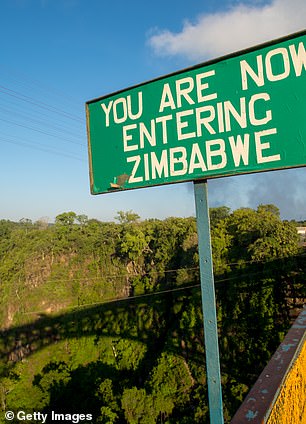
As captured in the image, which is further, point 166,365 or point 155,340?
point 155,340

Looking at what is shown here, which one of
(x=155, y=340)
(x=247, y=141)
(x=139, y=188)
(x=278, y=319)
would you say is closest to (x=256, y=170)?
(x=247, y=141)

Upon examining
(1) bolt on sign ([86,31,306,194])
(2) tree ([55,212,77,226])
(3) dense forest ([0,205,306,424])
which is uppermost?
(2) tree ([55,212,77,226])

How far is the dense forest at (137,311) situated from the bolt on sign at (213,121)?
16047 mm

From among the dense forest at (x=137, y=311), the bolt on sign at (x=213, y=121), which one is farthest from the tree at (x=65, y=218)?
the bolt on sign at (x=213, y=121)

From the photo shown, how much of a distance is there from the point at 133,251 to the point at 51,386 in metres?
11.7

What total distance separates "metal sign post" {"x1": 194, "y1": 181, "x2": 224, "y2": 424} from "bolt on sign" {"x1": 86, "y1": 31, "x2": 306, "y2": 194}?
14 centimetres

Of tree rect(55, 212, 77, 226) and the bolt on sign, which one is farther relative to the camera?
tree rect(55, 212, 77, 226)

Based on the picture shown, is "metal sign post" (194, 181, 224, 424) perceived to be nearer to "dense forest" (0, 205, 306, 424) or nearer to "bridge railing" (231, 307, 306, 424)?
"bridge railing" (231, 307, 306, 424)

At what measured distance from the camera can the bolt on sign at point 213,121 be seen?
1.35 m

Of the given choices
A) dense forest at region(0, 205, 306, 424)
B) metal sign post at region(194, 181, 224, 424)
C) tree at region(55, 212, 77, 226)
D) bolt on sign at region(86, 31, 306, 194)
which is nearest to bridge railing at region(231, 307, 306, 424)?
metal sign post at region(194, 181, 224, 424)

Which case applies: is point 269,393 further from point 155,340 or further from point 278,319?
point 155,340

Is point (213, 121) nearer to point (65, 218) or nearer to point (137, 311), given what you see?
point (137, 311)

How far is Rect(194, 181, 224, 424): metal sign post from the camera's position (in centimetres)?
143

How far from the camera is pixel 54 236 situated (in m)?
33.3
